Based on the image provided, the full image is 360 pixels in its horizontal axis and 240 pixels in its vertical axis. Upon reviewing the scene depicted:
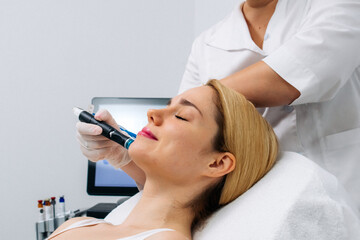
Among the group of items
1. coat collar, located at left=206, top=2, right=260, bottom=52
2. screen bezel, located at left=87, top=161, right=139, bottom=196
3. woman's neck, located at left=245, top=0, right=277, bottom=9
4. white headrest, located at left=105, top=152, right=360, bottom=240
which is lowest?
screen bezel, located at left=87, top=161, right=139, bottom=196

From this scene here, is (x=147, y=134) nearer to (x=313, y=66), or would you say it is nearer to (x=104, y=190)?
(x=313, y=66)

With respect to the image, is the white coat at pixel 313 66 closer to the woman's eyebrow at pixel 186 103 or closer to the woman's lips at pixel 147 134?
the woman's eyebrow at pixel 186 103

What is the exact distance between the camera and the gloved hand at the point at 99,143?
1128mm

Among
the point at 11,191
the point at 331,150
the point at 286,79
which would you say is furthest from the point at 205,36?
the point at 11,191

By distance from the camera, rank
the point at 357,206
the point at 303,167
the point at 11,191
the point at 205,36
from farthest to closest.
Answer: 1. the point at 11,191
2. the point at 205,36
3. the point at 357,206
4. the point at 303,167

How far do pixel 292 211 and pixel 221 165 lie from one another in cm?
25

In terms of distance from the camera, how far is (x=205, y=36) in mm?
1339

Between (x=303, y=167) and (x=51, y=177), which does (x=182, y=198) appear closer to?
(x=303, y=167)

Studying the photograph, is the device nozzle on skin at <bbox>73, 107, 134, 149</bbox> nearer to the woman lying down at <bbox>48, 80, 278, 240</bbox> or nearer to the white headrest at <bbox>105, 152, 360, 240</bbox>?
the woman lying down at <bbox>48, 80, 278, 240</bbox>

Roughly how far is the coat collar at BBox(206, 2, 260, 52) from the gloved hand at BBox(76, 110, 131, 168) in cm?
45

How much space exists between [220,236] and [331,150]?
441 mm

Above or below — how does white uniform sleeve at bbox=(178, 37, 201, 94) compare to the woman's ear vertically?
above

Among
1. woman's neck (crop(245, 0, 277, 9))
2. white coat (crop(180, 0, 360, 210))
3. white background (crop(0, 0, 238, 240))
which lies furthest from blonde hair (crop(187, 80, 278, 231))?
white background (crop(0, 0, 238, 240))

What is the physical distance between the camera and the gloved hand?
1.13 metres
